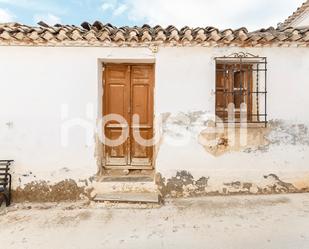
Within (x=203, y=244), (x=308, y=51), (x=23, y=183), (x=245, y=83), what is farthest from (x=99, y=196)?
(x=308, y=51)

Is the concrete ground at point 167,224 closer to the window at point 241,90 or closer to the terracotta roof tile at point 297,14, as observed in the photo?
the window at point 241,90

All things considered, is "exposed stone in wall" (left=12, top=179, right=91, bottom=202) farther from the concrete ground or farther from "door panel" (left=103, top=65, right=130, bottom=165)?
"door panel" (left=103, top=65, right=130, bottom=165)

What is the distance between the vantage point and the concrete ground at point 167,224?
13.8 ft

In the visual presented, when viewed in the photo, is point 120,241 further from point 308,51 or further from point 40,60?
point 308,51

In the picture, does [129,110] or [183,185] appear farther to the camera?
[129,110]

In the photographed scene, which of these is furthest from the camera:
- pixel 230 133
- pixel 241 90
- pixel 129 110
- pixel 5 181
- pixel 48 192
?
pixel 129 110

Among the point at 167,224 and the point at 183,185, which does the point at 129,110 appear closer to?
the point at 183,185

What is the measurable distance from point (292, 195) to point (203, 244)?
2998mm

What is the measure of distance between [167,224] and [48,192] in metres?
2.79

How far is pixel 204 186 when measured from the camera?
20.1 ft

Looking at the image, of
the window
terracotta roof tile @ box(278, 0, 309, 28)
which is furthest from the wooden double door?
terracotta roof tile @ box(278, 0, 309, 28)

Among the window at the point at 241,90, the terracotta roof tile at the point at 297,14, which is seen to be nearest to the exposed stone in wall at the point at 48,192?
the window at the point at 241,90

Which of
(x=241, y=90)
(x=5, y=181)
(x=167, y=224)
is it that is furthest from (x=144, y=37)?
(x=5, y=181)

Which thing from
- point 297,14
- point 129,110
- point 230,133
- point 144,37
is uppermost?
point 297,14
